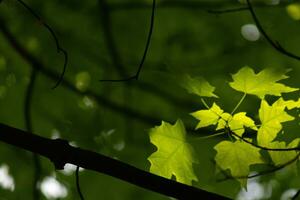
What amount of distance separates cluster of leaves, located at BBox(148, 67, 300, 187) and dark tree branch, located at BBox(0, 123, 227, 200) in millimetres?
324

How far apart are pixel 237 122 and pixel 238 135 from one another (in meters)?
0.04

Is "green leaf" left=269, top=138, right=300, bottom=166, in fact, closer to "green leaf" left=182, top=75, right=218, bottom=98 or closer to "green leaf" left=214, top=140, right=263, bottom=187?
"green leaf" left=214, top=140, right=263, bottom=187

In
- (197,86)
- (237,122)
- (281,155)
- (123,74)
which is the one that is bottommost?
(281,155)

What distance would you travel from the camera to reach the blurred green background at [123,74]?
346cm

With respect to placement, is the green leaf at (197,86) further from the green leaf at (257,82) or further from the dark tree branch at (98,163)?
the dark tree branch at (98,163)

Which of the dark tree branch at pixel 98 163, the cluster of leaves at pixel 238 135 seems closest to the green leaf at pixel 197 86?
the cluster of leaves at pixel 238 135

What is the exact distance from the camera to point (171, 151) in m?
1.70

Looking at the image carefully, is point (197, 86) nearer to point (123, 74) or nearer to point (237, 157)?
point (237, 157)

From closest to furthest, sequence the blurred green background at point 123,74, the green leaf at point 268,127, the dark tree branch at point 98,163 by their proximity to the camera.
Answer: the dark tree branch at point 98,163, the green leaf at point 268,127, the blurred green background at point 123,74

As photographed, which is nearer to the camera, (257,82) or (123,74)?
(257,82)

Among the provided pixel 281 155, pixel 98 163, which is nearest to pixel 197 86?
pixel 281 155

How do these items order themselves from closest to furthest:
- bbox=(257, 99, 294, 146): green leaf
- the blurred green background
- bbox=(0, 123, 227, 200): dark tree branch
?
bbox=(0, 123, 227, 200): dark tree branch
bbox=(257, 99, 294, 146): green leaf
the blurred green background

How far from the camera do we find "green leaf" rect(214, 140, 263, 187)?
164 centimetres

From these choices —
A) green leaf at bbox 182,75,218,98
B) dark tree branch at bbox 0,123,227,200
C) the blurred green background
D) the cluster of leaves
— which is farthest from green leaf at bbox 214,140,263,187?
the blurred green background
